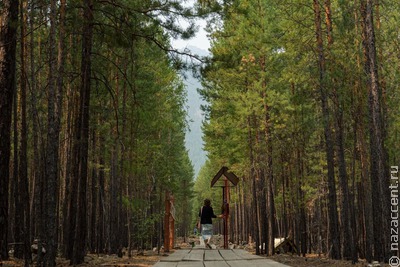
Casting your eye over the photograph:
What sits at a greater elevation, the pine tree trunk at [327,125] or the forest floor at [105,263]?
the pine tree trunk at [327,125]

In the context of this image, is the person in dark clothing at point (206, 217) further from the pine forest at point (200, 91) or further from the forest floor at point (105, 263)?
the forest floor at point (105, 263)

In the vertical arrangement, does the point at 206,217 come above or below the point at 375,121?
below

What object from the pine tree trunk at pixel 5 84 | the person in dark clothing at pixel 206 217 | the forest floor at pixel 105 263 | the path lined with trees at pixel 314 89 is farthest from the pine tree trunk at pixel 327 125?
the pine tree trunk at pixel 5 84

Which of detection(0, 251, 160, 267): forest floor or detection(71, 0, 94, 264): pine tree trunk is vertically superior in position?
detection(71, 0, 94, 264): pine tree trunk

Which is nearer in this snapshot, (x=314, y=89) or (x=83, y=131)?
(x=83, y=131)

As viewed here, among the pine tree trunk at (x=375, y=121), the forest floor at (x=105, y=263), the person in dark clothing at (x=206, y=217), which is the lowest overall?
the forest floor at (x=105, y=263)

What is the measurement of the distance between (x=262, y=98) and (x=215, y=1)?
956 centimetres

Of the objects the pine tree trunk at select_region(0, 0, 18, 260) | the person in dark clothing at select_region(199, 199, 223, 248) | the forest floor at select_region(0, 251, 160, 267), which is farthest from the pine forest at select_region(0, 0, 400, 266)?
the person in dark clothing at select_region(199, 199, 223, 248)

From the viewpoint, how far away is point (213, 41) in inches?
1243

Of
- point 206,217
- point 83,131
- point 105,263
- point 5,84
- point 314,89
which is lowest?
point 105,263

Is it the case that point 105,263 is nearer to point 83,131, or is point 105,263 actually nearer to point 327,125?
point 83,131

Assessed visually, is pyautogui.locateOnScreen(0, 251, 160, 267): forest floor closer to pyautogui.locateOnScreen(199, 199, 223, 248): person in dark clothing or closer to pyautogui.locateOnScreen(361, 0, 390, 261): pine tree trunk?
pyautogui.locateOnScreen(199, 199, 223, 248): person in dark clothing

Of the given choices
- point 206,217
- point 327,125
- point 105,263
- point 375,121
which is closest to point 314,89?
point 327,125

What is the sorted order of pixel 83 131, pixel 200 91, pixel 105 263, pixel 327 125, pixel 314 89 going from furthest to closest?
1. pixel 200 91
2. pixel 314 89
3. pixel 327 125
4. pixel 105 263
5. pixel 83 131
